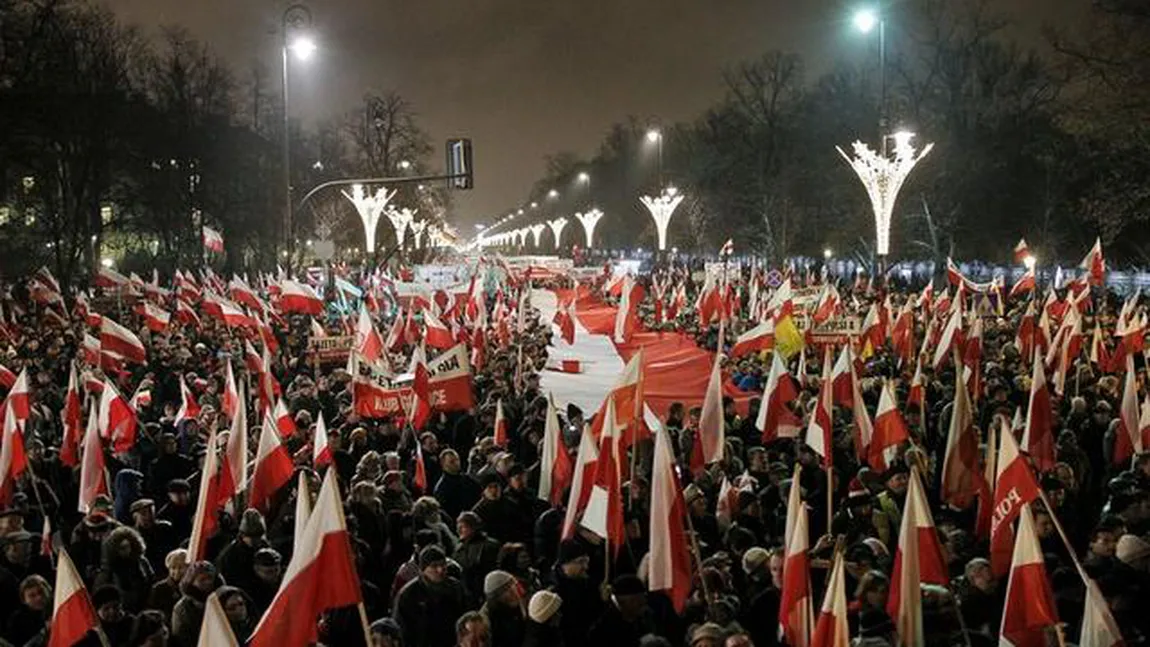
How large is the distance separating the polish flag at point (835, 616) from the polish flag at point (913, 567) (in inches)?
23.6

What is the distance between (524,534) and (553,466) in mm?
981

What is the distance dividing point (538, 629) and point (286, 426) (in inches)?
240

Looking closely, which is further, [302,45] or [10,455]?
[302,45]

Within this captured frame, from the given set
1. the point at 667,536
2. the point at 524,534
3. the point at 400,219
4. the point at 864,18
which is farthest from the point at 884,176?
the point at 400,219

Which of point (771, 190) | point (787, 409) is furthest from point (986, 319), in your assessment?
point (771, 190)

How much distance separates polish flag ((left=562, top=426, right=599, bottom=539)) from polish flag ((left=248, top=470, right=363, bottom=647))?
105 inches

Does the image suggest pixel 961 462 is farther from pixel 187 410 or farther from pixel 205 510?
pixel 187 410

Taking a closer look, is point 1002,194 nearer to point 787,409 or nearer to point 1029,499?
point 787,409

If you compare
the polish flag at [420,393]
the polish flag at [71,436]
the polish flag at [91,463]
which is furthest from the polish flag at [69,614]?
the polish flag at [420,393]

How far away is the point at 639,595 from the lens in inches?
261

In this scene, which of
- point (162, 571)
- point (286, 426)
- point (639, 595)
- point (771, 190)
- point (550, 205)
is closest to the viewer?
point (639, 595)

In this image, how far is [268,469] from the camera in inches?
350

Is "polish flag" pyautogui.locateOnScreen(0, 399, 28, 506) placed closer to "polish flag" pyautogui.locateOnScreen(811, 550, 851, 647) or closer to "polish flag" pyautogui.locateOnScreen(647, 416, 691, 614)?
"polish flag" pyautogui.locateOnScreen(647, 416, 691, 614)

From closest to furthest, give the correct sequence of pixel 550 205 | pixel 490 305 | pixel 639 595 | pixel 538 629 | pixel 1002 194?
pixel 538 629
pixel 639 595
pixel 490 305
pixel 1002 194
pixel 550 205
